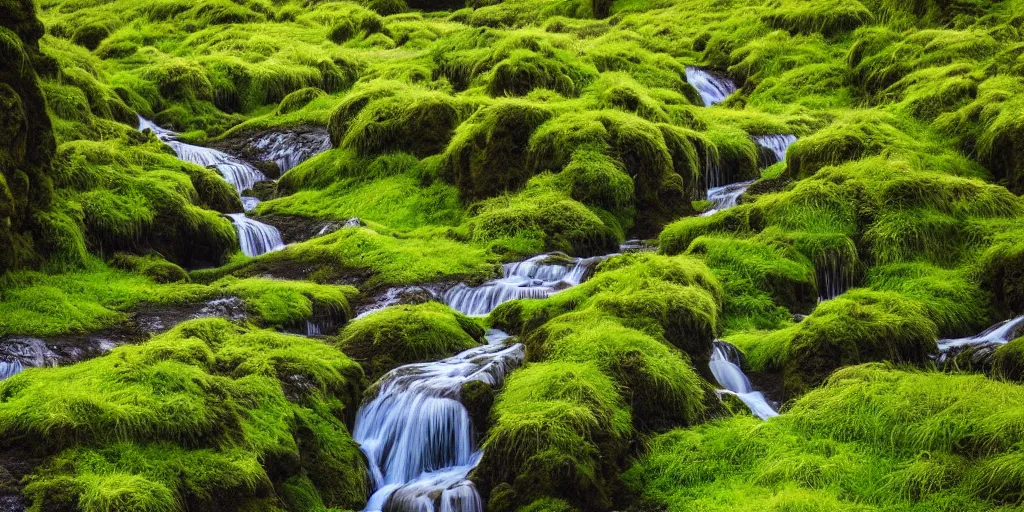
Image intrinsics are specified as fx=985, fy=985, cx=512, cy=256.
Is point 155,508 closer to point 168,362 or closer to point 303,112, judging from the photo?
point 168,362

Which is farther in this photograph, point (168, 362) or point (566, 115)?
point (566, 115)

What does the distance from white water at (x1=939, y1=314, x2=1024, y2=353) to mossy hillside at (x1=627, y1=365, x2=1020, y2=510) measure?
2.17 meters

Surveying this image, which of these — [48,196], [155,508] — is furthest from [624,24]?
[155,508]

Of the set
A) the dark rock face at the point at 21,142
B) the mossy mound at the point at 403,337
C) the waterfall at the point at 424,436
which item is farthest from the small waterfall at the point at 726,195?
the dark rock face at the point at 21,142

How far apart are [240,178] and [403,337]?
10.3 meters

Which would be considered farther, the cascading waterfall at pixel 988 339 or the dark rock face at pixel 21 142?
the dark rock face at pixel 21 142

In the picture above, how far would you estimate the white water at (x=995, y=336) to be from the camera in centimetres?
1113

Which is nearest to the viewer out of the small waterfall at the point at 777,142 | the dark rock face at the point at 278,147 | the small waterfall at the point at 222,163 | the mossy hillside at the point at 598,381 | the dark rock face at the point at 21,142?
the mossy hillside at the point at 598,381

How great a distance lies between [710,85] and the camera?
2402cm

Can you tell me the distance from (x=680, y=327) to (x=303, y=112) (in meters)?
14.8

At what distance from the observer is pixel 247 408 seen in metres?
9.34

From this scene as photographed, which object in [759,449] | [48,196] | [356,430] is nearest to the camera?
[759,449]

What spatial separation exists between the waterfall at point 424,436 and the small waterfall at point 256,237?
6511 millimetres

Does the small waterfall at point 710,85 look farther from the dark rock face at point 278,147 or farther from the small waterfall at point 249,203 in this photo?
the small waterfall at point 249,203
